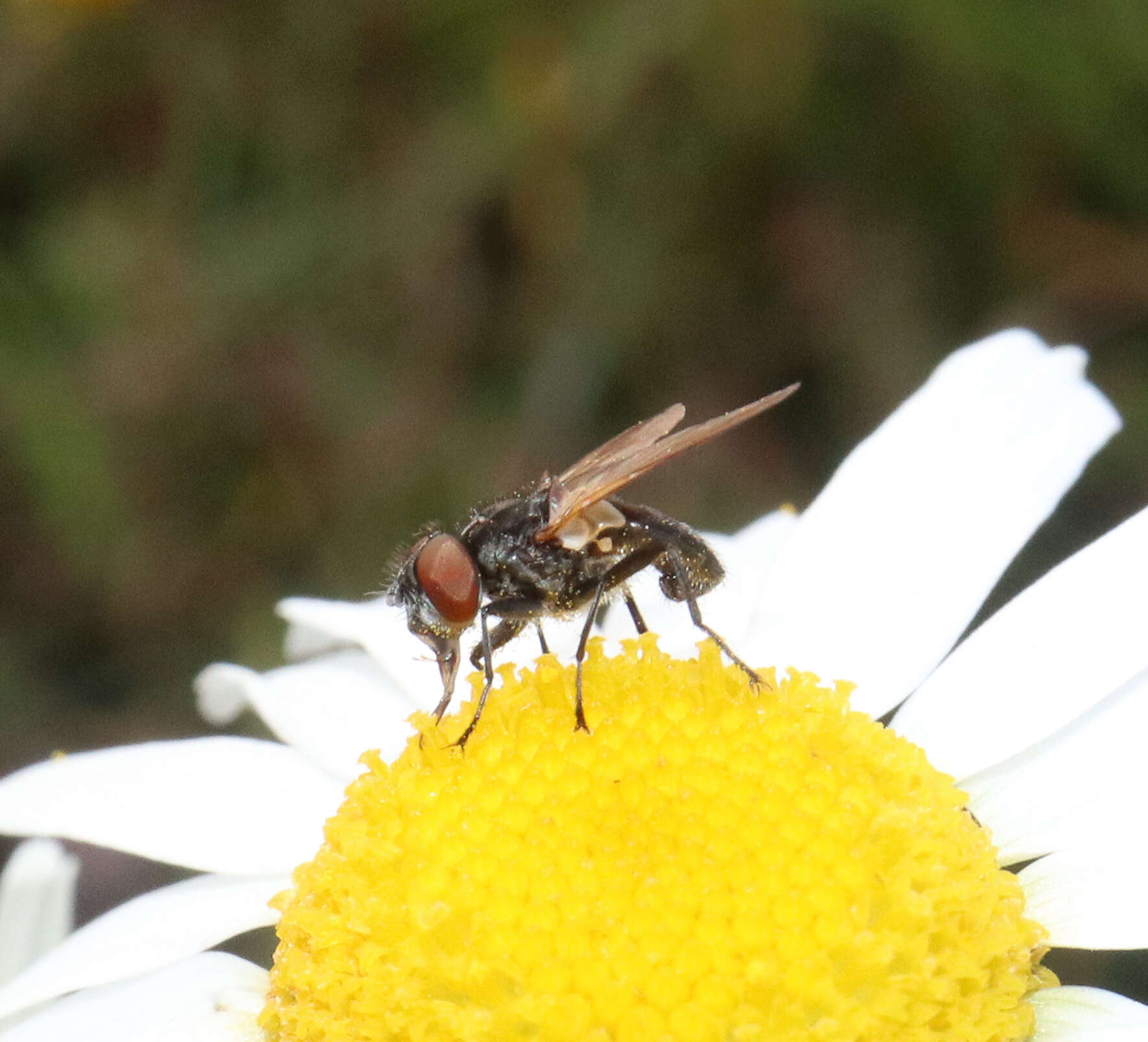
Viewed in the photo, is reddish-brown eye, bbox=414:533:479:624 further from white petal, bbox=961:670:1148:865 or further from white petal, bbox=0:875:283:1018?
white petal, bbox=961:670:1148:865

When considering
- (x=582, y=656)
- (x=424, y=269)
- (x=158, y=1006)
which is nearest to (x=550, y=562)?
(x=582, y=656)

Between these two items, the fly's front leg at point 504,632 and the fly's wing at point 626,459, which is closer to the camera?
the fly's wing at point 626,459

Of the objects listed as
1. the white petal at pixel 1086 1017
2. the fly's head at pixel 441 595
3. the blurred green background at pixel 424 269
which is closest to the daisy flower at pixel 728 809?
the white petal at pixel 1086 1017

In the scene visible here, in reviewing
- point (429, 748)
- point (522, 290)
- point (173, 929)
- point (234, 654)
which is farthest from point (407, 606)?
point (522, 290)

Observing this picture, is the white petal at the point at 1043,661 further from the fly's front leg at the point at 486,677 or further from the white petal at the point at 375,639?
the white petal at the point at 375,639

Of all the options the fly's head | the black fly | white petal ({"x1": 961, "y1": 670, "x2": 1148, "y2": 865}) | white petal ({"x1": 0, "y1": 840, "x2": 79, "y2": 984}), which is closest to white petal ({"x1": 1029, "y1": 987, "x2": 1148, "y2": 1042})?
white petal ({"x1": 961, "y1": 670, "x2": 1148, "y2": 865})

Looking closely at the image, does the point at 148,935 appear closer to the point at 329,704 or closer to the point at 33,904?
the point at 33,904
